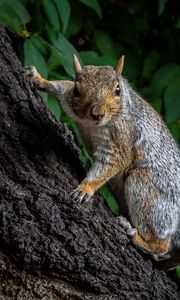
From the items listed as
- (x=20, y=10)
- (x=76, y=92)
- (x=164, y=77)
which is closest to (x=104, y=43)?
(x=164, y=77)

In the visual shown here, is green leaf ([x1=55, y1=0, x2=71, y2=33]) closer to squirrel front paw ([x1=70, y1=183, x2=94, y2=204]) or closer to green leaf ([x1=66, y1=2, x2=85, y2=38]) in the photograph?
green leaf ([x1=66, y1=2, x2=85, y2=38])

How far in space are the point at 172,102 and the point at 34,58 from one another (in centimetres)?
81

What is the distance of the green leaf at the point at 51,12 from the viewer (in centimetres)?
360

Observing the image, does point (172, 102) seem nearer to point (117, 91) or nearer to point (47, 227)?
point (117, 91)

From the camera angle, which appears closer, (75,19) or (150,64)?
(75,19)

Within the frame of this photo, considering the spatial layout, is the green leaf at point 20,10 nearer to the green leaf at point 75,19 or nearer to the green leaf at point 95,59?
the green leaf at point 95,59

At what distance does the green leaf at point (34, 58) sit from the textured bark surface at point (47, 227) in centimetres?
41

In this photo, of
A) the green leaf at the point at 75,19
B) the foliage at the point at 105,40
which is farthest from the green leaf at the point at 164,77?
the green leaf at the point at 75,19

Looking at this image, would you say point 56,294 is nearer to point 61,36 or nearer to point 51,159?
point 51,159

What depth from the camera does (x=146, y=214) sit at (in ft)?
10.5

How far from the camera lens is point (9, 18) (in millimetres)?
3344

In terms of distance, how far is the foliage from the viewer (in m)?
3.53

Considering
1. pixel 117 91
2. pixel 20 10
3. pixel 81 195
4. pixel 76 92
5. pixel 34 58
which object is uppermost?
pixel 20 10

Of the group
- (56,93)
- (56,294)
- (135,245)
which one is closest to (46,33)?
(56,93)
